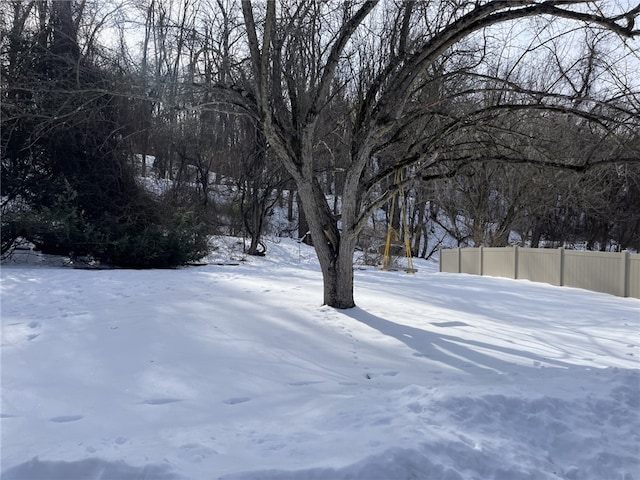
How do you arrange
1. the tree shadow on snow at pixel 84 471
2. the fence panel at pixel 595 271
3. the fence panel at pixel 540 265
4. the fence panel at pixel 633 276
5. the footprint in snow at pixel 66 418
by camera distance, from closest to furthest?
1. the tree shadow on snow at pixel 84 471
2. the footprint in snow at pixel 66 418
3. the fence panel at pixel 633 276
4. the fence panel at pixel 595 271
5. the fence panel at pixel 540 265

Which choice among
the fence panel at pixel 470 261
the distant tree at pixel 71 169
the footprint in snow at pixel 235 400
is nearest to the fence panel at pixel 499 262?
the fence panel at pixel 470 261

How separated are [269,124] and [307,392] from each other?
3.97 metres

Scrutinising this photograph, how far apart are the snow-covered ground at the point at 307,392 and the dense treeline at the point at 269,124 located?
2317 millimetres

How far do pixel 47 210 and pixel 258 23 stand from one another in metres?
7.59

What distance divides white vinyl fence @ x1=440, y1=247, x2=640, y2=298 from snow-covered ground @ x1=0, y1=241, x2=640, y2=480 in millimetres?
4219

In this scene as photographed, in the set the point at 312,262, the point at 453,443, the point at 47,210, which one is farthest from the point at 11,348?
the point at 312,262

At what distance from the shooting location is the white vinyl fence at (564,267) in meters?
11.3

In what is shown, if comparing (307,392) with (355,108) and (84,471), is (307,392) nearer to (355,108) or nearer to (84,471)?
(84,471)

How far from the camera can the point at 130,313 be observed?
21.8 ft

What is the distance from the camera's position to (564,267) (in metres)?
13.5

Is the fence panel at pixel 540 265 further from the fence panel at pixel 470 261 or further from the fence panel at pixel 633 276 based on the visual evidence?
the fence panel at pixel 470 261

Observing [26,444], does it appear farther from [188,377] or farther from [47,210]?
[47,210]

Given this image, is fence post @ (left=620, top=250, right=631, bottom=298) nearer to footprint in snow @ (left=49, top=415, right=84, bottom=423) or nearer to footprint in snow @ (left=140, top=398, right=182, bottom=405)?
footprint in snow @ (left=140, top=398, right=182, bottom=405)

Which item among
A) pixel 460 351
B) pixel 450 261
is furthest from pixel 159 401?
pixel 450 261
